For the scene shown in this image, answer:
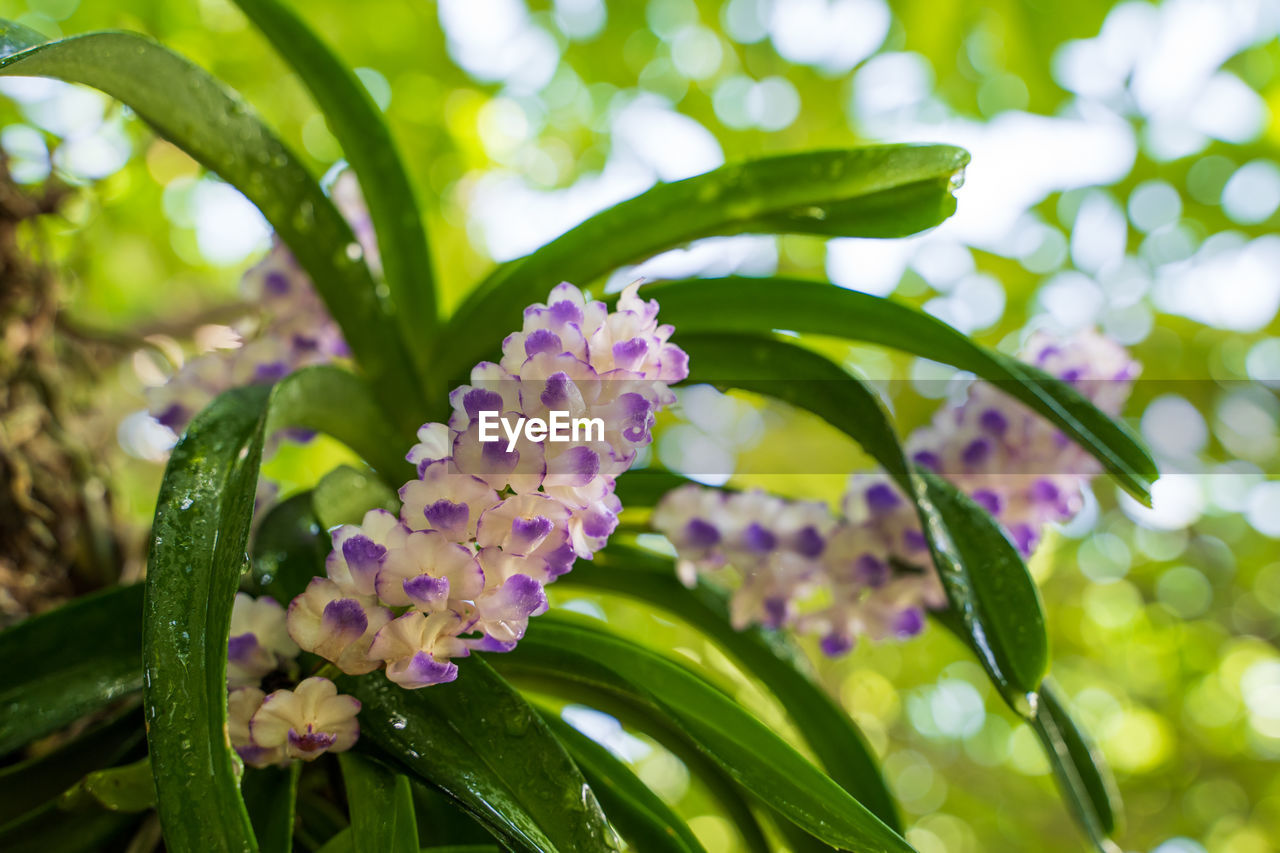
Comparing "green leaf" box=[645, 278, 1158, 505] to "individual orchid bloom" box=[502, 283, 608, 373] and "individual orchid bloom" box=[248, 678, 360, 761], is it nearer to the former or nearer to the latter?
"individual orchid bloom" box=[502, 283, 608, 373]

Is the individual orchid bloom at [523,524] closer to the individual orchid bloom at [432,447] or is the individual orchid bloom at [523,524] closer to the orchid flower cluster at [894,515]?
the individual orchid bloom at [432,447]

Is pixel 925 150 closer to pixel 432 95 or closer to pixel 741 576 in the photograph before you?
pixel 741 576

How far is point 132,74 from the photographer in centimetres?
53

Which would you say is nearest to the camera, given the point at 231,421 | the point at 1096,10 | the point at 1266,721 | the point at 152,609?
the point at 152,609

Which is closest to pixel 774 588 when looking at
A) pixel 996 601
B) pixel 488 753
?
pixel 996 601

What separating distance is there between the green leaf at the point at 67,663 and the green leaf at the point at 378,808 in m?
0.17

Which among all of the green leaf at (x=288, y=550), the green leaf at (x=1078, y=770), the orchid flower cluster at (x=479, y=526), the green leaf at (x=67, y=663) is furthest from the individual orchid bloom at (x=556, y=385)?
the green leaf at (x=1078, y=770)

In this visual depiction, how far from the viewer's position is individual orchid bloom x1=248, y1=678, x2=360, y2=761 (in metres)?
0.43

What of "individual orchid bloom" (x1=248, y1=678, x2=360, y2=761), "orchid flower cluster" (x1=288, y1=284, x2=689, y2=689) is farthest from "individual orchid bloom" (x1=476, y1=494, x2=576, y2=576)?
"individual orchid bloom" (x1=248, y1=678, x2=360, y2=761)

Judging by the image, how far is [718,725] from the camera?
1.68 feet

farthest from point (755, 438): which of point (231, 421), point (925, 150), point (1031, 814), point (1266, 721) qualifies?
point (231, 421)

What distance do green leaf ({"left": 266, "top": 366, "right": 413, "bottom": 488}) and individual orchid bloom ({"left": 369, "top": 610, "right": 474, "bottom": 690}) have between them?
0.16m

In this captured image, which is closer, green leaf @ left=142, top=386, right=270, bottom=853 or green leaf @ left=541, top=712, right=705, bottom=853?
green leaf @ left=142, top=386, right=270, bottom=853

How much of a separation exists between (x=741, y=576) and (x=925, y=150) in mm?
361
